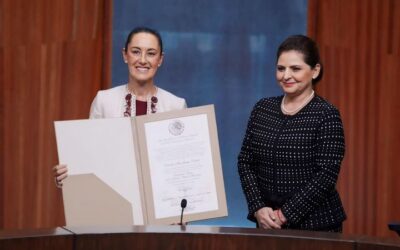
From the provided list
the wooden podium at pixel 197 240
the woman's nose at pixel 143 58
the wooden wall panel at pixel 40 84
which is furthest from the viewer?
the wooden wall panel at pixel 40 84

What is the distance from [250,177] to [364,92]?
2014 mm

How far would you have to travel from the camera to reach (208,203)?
3.13 meters

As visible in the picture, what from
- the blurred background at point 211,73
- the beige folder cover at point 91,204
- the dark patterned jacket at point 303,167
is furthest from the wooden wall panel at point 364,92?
the beige folder cover at point 91,204

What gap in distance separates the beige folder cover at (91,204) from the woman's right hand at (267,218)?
469 millimetres

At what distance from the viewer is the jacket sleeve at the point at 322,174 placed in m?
2.99

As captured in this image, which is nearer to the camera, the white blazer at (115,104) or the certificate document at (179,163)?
the certificate document at (179,163)

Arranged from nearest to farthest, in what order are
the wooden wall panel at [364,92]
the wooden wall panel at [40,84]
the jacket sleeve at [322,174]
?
the jacket sleeve at [322,174] → the wooden wall panel at [40,84] → the wooden wall panel at [364,92]

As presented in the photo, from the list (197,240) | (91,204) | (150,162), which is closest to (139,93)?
(150,162)

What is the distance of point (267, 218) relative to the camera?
303cm

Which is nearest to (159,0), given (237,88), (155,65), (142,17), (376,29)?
(142,17)

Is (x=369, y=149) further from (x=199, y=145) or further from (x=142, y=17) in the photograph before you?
(x=199, y=145)

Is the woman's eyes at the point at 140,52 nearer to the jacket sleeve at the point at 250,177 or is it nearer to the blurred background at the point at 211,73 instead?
the jacket sleeve at the point at 250,177

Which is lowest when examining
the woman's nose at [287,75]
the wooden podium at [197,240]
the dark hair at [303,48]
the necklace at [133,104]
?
the wooden podium at [197,240]

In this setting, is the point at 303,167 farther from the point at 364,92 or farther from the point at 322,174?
the point at 364,92
